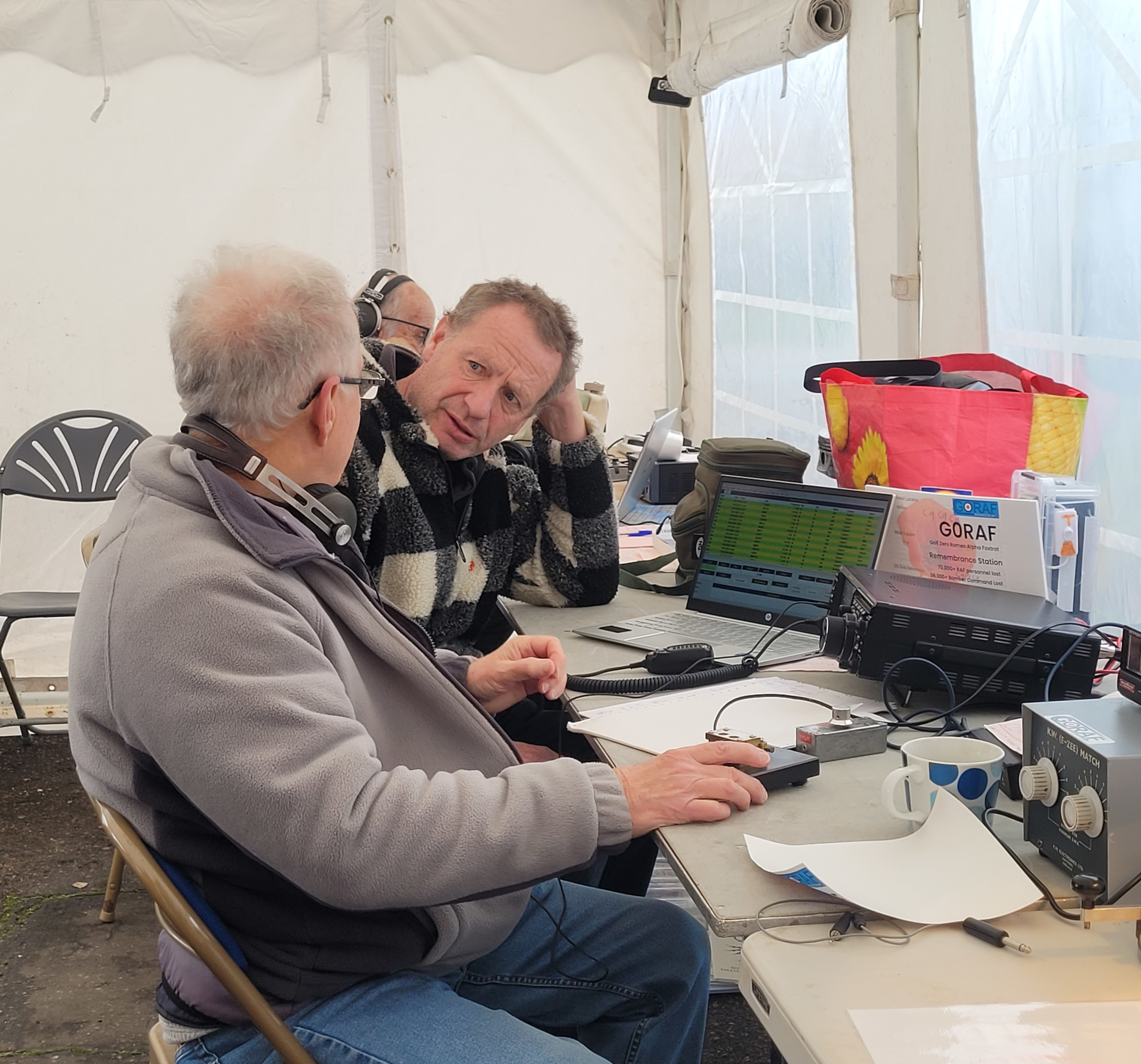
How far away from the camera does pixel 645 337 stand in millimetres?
4559

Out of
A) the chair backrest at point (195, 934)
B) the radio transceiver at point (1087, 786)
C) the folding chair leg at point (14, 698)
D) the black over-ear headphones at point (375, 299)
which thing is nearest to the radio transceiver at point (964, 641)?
the radio transceiver at point (1087, 786)

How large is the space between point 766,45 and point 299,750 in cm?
290

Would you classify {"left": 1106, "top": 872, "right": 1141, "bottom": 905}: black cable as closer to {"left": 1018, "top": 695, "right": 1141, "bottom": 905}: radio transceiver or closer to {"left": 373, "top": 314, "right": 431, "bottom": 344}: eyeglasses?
{"left": 1018, "top": 695, "right": 1141, "bottom": 905}: radio transceiver

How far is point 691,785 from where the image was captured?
1.18 metres

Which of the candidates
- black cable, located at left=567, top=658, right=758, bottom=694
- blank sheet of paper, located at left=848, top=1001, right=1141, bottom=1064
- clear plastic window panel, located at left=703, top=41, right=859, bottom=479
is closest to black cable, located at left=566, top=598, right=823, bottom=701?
black cable, located at left=567, top=658, right=758, bottom=694

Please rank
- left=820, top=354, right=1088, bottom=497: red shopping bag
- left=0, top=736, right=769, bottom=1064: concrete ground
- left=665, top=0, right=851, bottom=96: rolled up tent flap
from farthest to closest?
left=665, top=0, right=851, bottom=96: rolled up tent flap
left=0, top=736, right=769, bottom=1064: concrete ground
left=820, top=354, right=1088, bottom=497: red shopping bag

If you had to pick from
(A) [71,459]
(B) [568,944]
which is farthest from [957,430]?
(A) [71,459]

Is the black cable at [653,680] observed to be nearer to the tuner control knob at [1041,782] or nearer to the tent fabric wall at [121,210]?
the tuner control knob at [1041,782]

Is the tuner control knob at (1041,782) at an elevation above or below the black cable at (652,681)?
above

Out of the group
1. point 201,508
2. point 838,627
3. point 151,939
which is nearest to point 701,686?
point 838,627

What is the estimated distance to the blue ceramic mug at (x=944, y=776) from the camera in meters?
1.10

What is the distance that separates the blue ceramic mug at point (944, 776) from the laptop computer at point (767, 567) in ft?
1.82

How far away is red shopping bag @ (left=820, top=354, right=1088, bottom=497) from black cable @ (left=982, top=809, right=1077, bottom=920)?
0.81 metres

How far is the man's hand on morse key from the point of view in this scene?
115 cm
